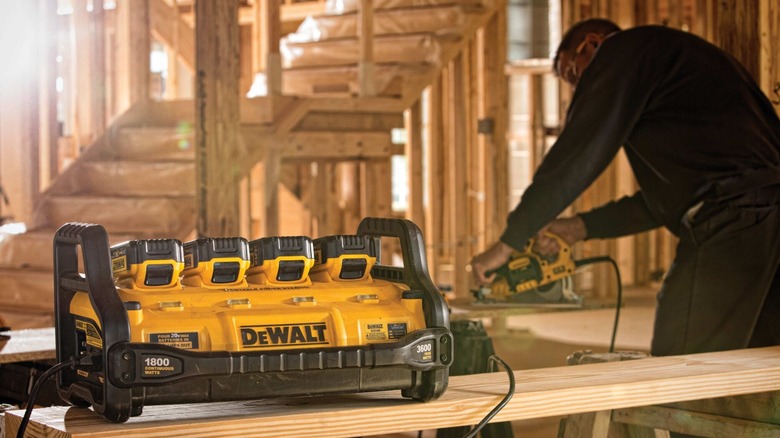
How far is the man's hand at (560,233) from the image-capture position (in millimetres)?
3818

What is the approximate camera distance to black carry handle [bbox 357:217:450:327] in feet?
6.31

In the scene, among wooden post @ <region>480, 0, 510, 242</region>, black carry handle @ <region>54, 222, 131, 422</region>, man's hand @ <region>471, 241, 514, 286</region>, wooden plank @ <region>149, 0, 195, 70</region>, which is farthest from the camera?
wooden plank @ <region>149, 0, 195, 70</region>

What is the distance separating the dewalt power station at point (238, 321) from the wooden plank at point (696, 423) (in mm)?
990

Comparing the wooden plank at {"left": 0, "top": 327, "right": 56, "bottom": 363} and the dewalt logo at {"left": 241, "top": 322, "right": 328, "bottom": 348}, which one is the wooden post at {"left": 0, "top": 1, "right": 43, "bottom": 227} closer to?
the wooden plank at {"left": 0, "top": 327, "right": 56, "bottom": 363}

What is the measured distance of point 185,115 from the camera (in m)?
6.59

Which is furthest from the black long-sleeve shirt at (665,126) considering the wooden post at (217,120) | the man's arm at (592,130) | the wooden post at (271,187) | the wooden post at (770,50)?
the wooden post at (271,187)

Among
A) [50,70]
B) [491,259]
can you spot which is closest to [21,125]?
[50,70]

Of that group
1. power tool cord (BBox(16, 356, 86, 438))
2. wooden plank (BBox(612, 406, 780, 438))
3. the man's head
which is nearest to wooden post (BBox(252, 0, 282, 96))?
the man's head

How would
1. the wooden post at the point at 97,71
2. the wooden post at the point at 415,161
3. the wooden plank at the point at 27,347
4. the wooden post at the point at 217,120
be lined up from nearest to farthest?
the wooden plank at the point at 27,347 → the wooden post at the point at 217,120 → the wooden post at the point at 97,71 → the wooden post at the point at 415,161

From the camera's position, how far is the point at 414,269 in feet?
6.50

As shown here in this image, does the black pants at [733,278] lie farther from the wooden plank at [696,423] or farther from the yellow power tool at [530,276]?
the yellow power tool at [530,276]

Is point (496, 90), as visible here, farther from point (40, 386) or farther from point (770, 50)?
point (40, 386)

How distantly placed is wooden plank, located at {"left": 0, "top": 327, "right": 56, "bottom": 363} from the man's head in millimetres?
1731

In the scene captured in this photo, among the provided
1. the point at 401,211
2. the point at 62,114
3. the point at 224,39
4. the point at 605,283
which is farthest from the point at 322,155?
the point at 62,114
